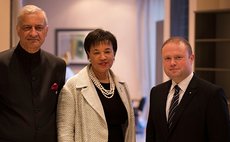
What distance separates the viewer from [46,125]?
2117 millimetres

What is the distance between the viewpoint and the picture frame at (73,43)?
8133 millimetres

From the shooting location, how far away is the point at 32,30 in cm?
A: 205

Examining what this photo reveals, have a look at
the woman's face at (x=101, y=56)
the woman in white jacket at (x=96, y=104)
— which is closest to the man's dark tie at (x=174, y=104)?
the woman in white jacket at (x=96, y=104)

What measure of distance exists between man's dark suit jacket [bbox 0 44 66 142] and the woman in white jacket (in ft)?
0.28

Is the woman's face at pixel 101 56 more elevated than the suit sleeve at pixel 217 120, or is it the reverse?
the woman's face at pixel 101 56

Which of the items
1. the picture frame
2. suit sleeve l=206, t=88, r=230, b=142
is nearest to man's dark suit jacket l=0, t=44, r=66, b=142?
suit sleeve l=206, t=88, r=230, b=142

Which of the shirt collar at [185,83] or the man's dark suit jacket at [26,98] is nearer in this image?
the man's dark suit jacket at [26,98]

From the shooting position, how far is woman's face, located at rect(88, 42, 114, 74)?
7.35ft

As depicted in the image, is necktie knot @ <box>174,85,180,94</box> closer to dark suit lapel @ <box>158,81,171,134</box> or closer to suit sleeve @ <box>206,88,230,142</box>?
dark suit lapel @ <box>158,81,171,134</box>

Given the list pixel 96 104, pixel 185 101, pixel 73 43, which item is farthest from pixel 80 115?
pixel 73 43

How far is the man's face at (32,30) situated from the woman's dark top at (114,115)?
489 millimetres

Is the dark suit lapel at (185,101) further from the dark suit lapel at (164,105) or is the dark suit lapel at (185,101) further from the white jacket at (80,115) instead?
the white jacket at (80,115)

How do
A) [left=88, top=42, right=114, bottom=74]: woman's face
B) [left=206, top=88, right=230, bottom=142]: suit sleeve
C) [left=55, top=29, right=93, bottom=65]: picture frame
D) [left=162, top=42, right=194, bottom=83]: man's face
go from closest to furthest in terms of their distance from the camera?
[left=206, top=88, right=230, bottom=142]: suit sleeve
[left=162, top=42, right=194, bottom=83]: man's face
[left=88, top=42, right=114, bottom=74]: woman's face
[left=55, top=29, right=93, bottom=65]: picture frame

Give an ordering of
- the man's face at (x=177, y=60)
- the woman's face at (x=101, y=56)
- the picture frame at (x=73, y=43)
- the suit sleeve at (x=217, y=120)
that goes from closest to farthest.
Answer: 1. the suit sleeve at (x=217, y=120)
2. the man's face at (x=177, y=60)
3. the woman's face at (x=101, y=56)
4. the picture frame at (x=73, y=43)
